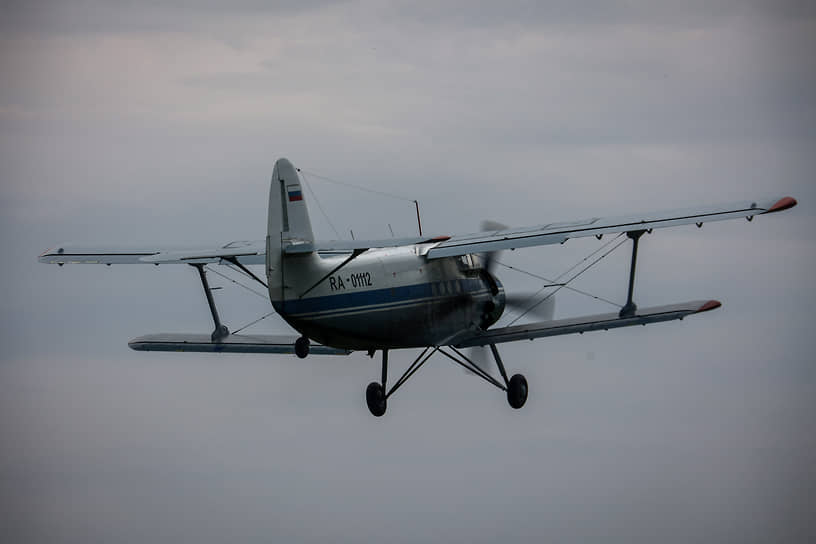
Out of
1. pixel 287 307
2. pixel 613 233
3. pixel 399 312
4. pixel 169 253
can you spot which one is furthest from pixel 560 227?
pixel 169 253

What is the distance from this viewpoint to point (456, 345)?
139 feet

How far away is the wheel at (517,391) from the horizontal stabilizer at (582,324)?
38.4 inches

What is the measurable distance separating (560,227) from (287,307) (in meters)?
6.50

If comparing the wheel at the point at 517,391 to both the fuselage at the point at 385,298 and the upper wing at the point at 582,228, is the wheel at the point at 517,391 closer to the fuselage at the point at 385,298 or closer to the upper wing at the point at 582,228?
the fuselage at the point at 385,298

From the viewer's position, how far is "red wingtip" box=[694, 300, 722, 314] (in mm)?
41188

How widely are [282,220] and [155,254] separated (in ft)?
16.6

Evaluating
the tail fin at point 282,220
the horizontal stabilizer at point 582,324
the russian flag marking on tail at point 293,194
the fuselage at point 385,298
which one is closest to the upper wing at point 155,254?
the tail fin at point 282,220

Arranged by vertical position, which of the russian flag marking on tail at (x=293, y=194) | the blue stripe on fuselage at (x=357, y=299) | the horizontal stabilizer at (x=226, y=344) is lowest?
the horizontal stabilizer at (x=226, y=344)

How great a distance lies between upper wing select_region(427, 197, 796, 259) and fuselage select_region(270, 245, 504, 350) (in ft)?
3.71

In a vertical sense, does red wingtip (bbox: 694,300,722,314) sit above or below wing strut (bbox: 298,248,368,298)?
below

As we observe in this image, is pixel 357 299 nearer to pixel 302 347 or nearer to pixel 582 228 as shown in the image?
pixel 302 347

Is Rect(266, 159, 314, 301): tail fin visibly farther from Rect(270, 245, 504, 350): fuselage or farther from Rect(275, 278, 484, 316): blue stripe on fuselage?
Rect(275, 278, 484, 316): blue stripe on fuselage

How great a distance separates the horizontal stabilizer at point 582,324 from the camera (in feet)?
138

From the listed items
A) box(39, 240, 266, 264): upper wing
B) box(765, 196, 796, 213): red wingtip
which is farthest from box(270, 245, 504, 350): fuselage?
box(765, 196, 796, 213): red wingtip
